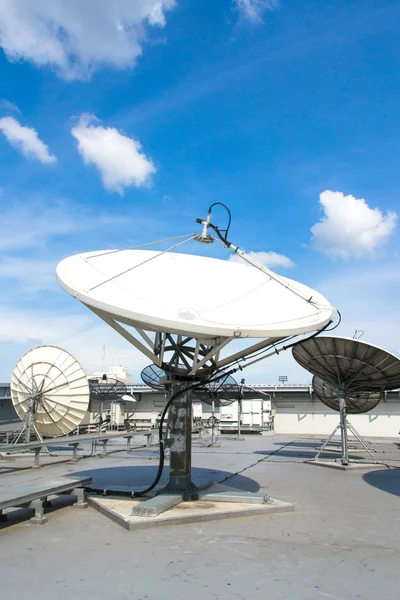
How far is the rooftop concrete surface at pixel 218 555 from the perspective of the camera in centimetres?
527

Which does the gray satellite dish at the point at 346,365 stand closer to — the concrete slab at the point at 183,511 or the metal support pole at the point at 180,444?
the metal support pole at the point at 180,444

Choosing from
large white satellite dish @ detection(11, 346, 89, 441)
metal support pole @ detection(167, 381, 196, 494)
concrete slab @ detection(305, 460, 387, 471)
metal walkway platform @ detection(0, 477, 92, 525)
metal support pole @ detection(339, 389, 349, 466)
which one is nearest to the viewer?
metal walkway platform @ detection(0, 477, 92, 525)

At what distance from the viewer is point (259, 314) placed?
9703 mm

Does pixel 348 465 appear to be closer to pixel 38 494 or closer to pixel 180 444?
pixel 180 444

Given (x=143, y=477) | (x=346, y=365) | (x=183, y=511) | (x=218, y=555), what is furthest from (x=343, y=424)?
(x=218, y=555)

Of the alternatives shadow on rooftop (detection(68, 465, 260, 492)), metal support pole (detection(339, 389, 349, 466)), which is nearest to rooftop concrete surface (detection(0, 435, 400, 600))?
shadow on rooftop (detection(68, 465, 260, 492))

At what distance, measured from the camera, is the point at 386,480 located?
578 inches

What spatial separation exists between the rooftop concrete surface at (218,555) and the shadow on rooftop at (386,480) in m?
1.73

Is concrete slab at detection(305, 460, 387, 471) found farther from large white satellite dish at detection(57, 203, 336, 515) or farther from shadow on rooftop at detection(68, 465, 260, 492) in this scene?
large white satellite dish at detection(57, 203, 336, 515)

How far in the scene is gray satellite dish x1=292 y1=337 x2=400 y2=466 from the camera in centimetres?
1708

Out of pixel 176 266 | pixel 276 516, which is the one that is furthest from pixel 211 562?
pixel 176 266

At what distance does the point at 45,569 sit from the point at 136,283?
6.13 m

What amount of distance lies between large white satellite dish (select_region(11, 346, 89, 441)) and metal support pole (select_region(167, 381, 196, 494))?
491 inches

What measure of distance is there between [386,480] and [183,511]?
28.1 feet
